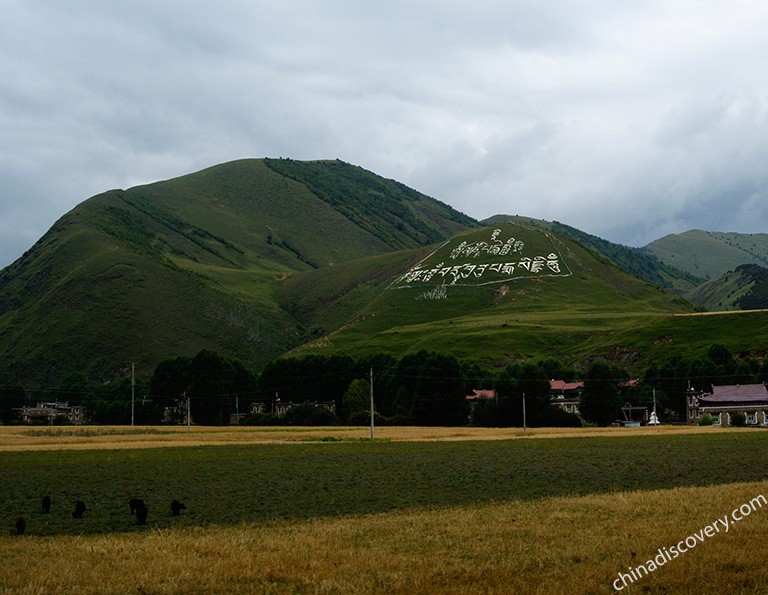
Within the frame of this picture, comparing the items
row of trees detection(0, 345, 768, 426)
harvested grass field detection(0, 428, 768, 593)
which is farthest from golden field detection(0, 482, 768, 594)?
row of trees detection(0, 345, 768, 426)

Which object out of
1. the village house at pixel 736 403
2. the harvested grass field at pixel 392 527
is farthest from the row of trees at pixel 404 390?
the harvested grass field at pixel 392 527

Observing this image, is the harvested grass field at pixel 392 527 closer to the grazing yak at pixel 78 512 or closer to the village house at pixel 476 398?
the grazing yak at pixel 78 512

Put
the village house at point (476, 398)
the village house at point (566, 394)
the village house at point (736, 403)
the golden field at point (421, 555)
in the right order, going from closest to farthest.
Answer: the golden field at point (421, 555), the village house at point (736, 403), the village house at point (476, 398), the village house at point (566, 394)

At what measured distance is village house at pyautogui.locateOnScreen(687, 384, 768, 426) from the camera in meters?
146

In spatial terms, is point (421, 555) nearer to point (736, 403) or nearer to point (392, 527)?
point (392, 527)

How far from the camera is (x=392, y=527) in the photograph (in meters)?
26.9

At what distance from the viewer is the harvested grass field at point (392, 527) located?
1911 cm

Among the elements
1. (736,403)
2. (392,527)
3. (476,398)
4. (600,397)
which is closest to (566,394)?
(476,398)

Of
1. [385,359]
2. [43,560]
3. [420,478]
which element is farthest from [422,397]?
[43,560]

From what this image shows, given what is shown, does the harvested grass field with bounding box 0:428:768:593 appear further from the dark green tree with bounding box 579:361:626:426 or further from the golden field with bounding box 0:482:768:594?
the dark green tree with bounding box 579:361:626:426
